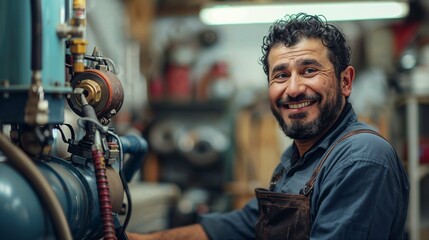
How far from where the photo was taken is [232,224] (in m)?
2.30

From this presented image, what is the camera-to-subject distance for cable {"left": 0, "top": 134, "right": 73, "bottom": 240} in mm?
1255

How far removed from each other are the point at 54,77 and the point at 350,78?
1.19 meters

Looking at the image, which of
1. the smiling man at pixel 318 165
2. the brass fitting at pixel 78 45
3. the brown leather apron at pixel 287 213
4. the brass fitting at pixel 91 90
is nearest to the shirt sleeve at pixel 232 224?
the smiling man at pixel 318 165

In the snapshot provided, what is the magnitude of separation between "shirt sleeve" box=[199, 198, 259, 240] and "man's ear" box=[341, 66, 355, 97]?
577 millimetres

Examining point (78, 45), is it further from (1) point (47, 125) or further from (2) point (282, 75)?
A: (2) point (282, 75)

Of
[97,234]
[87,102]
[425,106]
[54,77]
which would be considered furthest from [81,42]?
[425,106]

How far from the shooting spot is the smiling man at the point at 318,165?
1.68 m

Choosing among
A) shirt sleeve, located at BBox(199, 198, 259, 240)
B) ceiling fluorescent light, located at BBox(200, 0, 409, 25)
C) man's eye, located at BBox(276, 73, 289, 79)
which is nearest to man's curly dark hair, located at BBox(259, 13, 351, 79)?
man's eye, located at BBox(276, 73, 289, 79)

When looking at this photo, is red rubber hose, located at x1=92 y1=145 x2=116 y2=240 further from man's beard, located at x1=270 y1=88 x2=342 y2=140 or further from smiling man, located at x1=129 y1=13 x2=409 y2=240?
man's beard, located at x1=270 y1=88 x2=342 y2=140

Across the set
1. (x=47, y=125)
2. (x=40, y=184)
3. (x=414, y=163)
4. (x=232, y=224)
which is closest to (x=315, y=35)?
(x=232, y=224)

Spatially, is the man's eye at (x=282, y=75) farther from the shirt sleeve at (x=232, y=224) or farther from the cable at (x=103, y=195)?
the cable at (x=103, y=195)

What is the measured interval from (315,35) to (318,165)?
48 centimetres

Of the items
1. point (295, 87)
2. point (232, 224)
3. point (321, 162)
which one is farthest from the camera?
point (232, 224)

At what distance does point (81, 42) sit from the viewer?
4.76ft
